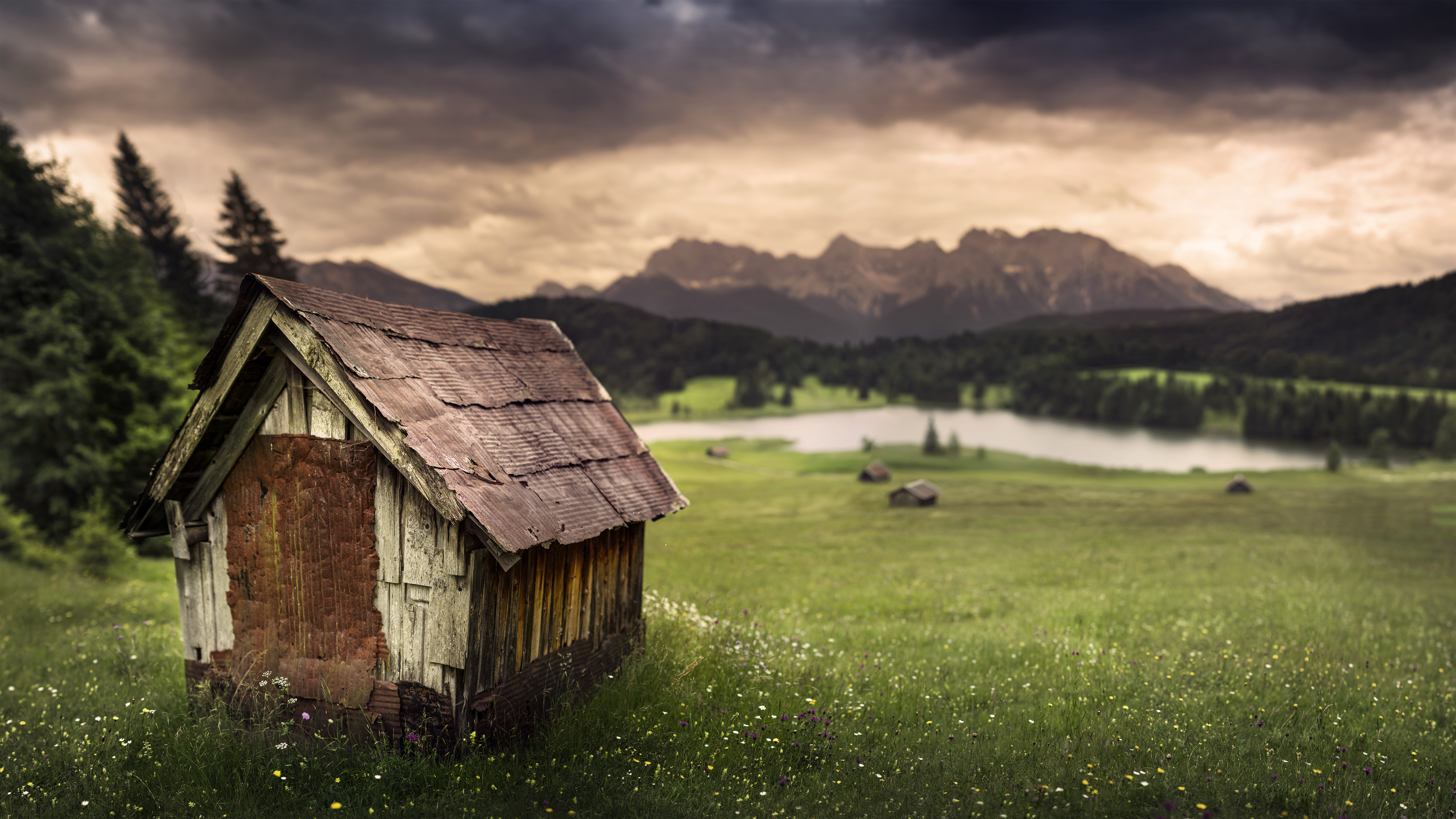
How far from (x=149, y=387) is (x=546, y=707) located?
72.0ft

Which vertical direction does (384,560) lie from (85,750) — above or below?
above

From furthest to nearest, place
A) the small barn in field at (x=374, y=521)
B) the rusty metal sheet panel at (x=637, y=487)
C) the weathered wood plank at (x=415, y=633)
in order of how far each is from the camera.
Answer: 1. the rusty metal sheet panel at (x=637, y=487)
2. the weathered wood plank at (x=415, y=633)
3. the small barn in field at (x=374, y=521)

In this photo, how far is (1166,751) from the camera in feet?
24.6

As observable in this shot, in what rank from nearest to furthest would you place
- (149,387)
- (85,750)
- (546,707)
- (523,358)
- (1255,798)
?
(1255,798) → (85,750) → (546,707) → (523,358) → (149,387)

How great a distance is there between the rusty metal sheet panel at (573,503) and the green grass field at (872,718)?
206cm

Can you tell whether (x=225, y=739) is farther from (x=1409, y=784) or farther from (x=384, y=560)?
(x=1409, y=784)

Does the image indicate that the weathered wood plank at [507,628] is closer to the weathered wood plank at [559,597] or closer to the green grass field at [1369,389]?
the weathered wood plank at [559,597]

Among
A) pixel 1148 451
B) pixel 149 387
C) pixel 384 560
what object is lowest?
pixel 1148 451

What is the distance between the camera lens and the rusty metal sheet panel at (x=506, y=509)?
6.25 meters

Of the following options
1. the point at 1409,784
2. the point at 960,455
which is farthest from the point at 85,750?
the point at 960,455

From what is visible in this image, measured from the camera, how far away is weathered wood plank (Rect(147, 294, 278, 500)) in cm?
701

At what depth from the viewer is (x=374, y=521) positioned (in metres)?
6.99

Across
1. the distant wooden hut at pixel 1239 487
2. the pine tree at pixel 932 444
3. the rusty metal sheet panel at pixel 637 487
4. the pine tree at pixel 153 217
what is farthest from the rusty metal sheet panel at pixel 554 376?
the pine tree at pixel 932 444

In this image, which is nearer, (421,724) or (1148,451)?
(421,724)
